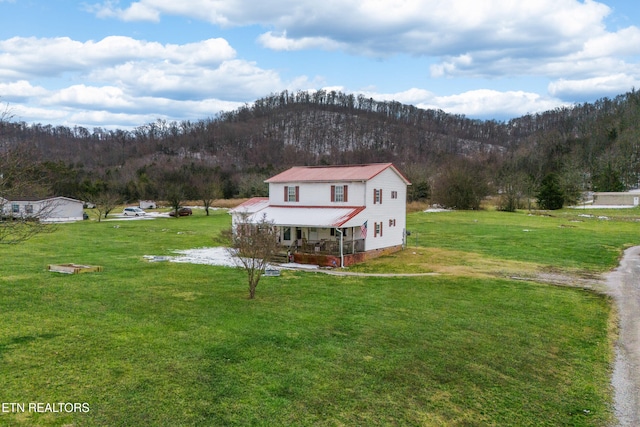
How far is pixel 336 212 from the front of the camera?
27812mm

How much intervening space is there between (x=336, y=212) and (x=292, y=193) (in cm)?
450

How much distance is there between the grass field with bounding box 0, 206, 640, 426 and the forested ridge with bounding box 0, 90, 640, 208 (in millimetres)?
6813

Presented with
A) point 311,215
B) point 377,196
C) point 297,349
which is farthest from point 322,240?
point 297,349

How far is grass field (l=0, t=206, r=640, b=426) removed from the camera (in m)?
8.41

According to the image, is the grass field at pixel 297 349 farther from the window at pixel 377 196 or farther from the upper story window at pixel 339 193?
the upper story window at pixel 339 193

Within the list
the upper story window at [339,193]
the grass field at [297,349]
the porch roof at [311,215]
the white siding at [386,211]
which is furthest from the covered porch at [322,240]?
the grass field at [297,349]

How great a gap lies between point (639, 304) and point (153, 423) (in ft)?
59.1

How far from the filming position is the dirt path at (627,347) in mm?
9008

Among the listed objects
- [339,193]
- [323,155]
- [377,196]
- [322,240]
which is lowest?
[322,240]

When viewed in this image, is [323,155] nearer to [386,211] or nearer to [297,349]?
[386,211]

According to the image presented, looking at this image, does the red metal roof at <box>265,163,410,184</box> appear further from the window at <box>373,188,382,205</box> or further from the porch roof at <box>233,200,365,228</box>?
the porch roof at <box>233,200,365,228</box>

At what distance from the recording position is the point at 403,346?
11984 millimetres

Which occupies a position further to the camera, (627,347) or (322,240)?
(322,240)

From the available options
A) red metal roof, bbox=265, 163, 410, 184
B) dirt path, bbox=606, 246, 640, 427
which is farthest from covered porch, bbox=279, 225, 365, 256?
dirt path, bbox=606, 246, 640, 427
